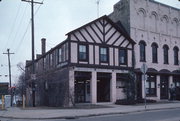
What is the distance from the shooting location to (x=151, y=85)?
35.5 m

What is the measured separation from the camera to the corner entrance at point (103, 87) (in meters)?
31.4

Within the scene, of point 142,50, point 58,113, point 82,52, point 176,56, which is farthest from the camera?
point 176,56

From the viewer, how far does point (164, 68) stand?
37.0m

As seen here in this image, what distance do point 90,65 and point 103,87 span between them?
14.0ft

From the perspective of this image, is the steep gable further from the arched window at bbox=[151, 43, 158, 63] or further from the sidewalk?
the sidewalk

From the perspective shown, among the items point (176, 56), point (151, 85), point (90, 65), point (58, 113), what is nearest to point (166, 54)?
point (176, 56)

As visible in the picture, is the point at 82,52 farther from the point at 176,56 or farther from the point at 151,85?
the point at 176,56

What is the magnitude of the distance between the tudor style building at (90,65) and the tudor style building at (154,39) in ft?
6.16

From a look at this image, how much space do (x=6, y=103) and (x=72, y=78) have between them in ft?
22.9

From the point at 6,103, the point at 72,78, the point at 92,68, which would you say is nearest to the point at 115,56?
the point at 92,68

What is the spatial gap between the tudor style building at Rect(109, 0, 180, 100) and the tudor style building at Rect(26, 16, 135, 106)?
1.88 m

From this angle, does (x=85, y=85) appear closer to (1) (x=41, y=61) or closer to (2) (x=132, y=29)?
(2) (x=132, y=29)

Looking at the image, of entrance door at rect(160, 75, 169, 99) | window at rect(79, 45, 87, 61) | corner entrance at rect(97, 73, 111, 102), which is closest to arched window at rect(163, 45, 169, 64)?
entrance door at rect(160, 75, 169, 99)

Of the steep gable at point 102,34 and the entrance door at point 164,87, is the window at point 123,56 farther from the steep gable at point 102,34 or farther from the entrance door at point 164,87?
the entrance door at point 164,87
